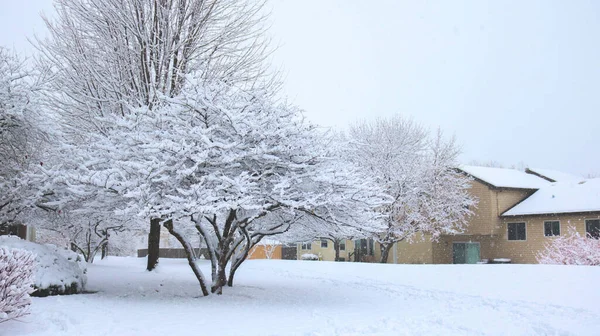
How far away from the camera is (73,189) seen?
31.7 feet

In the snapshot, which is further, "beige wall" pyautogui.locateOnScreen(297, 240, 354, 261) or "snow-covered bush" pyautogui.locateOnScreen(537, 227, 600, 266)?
"beige wall" pyautogui.locateOnScreen(297, 240, 354, 261)

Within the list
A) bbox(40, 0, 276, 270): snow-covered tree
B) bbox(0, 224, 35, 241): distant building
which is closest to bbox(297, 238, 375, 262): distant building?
bbox(0, 224, 35, 241): distant building

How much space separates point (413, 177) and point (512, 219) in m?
6.94

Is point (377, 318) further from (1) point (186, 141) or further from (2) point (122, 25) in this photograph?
(2) point (122, 25)

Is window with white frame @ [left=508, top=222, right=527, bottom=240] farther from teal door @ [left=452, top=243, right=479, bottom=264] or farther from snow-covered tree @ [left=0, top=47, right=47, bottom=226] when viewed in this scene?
snow-covered tree @ [left=0, top=47, right=47, bottom=226]

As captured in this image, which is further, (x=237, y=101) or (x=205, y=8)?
(x=205, y=8)

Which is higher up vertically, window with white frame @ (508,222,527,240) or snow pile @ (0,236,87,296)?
window with white frame @ (508,222,527,240)

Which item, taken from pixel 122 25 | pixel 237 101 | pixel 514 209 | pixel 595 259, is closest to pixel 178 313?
pixel 237 101

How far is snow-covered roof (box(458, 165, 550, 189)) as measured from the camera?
97.8 feet

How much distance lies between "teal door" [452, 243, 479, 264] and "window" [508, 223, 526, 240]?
2235 mm

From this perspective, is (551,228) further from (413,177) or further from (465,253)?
(413,177)

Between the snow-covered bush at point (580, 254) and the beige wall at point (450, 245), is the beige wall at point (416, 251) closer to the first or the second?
the beige wall at point (450, 245)

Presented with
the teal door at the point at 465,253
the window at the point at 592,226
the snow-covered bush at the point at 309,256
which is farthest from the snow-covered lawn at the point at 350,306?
the snow-covered bush at the point at 309,256

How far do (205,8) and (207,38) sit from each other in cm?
84
